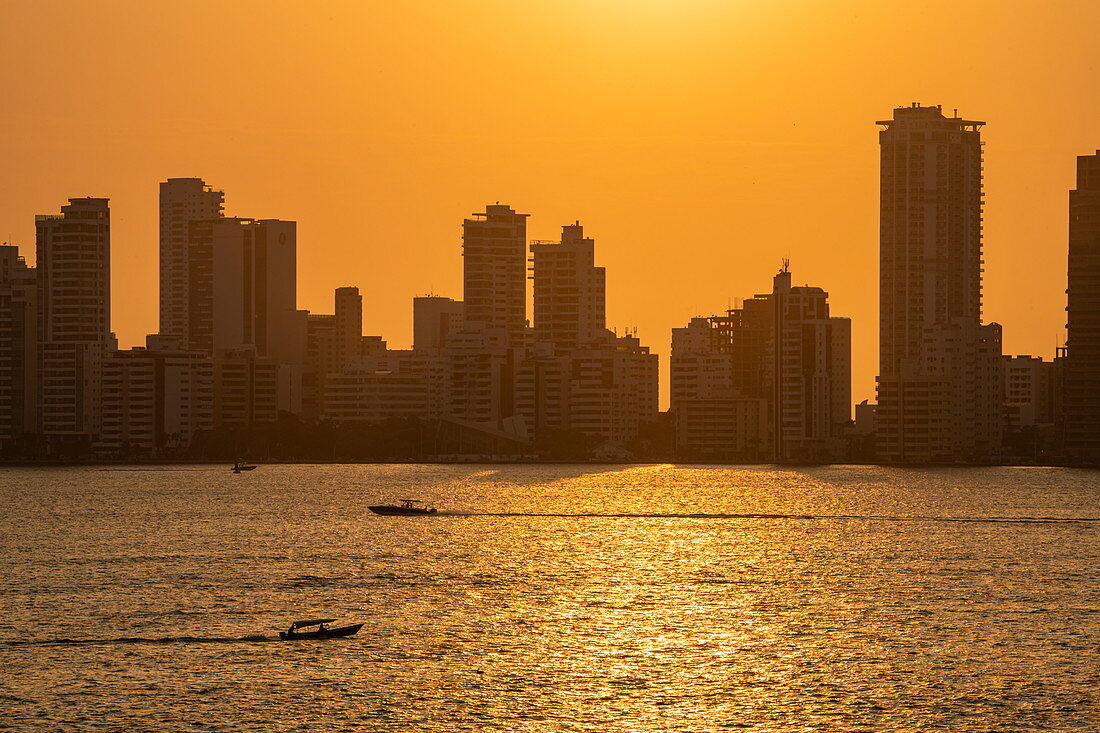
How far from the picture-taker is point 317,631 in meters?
110

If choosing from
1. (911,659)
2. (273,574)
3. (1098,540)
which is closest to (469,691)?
(911,659)

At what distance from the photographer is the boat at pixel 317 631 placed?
109 meters

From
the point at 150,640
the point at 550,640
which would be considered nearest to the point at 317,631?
the point at 150,640

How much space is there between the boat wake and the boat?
1.05 metres

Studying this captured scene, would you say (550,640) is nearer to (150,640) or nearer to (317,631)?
(317,631)

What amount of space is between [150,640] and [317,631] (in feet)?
33.8

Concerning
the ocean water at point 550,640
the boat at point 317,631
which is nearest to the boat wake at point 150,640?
the ocean water at point 550,640

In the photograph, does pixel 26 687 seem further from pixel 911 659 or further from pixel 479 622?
pixel 911 659

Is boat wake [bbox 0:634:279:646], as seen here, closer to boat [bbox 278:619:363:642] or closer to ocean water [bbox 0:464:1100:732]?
ocean water [bbox 0:464:1100:732]

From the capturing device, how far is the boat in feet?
358

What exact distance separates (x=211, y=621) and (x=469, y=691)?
→ 92.6 ft

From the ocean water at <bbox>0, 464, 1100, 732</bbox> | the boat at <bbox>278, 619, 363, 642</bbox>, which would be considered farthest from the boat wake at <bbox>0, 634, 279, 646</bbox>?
the boat at <bbox>278, 619, 363, 642</bbox>

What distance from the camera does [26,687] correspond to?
95.1m

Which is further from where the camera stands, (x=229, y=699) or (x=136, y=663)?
(x=136, y=663)
